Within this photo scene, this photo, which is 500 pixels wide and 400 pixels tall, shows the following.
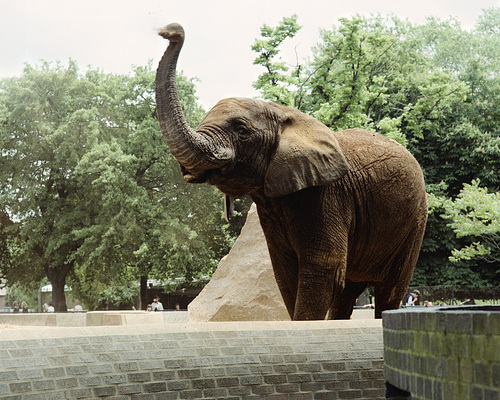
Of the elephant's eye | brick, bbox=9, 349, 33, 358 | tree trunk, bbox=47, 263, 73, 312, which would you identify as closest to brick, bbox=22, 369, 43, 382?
brick, bbox=9, 349, 33, 358

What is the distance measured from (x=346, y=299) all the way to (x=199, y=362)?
3.86 meters

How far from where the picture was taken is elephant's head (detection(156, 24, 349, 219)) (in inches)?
330

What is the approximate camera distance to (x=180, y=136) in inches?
326

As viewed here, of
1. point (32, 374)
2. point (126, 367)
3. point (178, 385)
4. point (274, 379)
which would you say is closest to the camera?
point (32, 374)

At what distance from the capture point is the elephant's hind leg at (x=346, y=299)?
11.2 meters

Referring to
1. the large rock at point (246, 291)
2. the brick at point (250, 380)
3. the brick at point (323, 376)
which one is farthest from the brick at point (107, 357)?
the large rock at point (246, 291)

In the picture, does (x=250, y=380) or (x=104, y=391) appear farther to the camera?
(x=250, y=380)

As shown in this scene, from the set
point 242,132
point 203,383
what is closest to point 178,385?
point 203,383

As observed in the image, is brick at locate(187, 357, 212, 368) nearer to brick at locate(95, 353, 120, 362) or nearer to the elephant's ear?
brick at locate(95, 353, 120, 362)

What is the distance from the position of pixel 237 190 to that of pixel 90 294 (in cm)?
3907

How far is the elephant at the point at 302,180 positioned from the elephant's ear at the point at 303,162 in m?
0.01

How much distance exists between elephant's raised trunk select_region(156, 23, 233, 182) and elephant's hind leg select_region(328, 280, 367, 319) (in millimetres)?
3479

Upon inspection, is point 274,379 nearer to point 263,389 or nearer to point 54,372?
point 263,389

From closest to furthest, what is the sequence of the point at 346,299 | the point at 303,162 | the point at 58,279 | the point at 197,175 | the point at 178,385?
the point at 178,385, the point at 197,175, the point at 303,162, the point at 346,299, the point at 58,279
